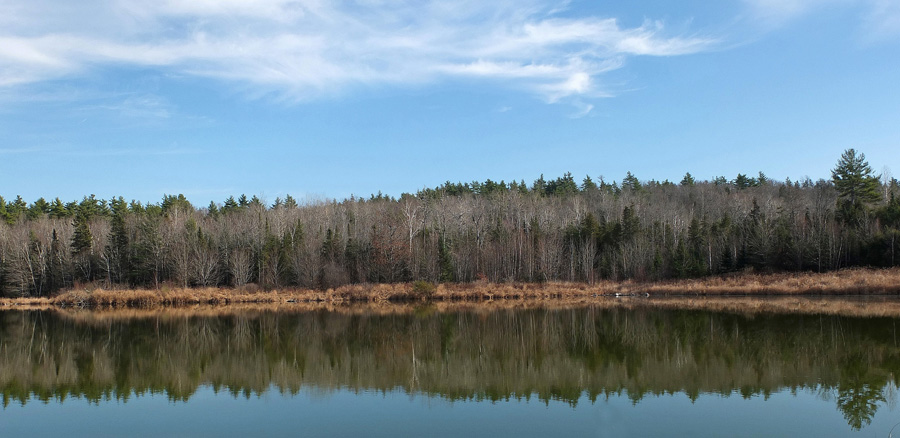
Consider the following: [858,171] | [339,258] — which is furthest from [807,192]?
[339,258]

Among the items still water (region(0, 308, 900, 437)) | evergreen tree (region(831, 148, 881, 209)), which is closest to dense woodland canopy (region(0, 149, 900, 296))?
evergreen tree (region(831, 148, 881, 209))

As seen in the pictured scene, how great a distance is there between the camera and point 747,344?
22359 millimetres

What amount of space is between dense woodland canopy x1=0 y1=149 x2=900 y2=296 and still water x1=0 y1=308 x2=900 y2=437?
2867cm

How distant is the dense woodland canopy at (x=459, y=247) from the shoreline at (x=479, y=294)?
346cm

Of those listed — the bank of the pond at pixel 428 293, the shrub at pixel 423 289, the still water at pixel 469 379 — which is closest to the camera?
the still water at pixel 469 379

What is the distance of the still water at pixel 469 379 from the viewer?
42.8ft

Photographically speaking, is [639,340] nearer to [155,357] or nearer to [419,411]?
[419,411]

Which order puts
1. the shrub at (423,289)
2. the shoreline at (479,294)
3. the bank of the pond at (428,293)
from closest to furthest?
1. the shoreline at (479,294)
2. the bank of the pond at (428,293)
3. the shrub at (423,289)

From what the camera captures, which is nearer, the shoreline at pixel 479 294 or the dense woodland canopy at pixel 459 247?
the shoreline at pixel 479 294

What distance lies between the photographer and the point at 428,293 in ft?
181

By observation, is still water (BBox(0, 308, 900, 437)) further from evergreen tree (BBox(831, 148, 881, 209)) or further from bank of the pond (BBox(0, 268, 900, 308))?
evergreen tree (BBox(831, 148, 881, 209))

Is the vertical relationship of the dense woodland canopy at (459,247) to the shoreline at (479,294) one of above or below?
above

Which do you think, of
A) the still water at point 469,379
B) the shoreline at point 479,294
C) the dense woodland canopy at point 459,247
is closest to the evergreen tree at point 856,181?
the dense woodland canopy at point 459,247

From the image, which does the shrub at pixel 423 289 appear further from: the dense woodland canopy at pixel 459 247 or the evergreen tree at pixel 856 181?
the evergreen tree at pixel 856 181
